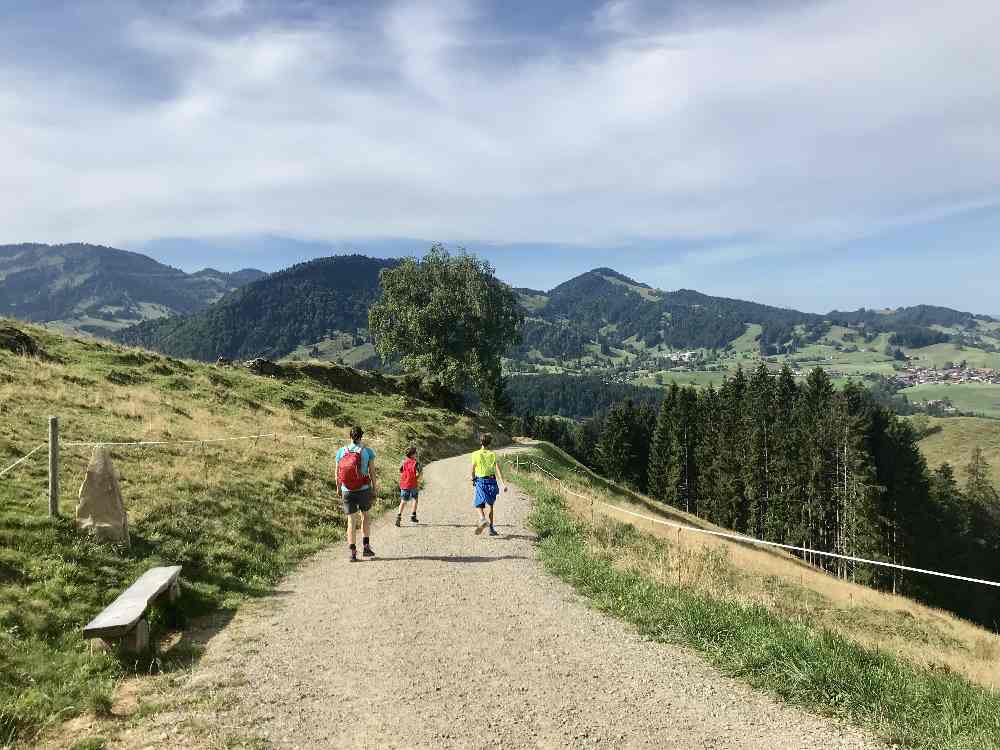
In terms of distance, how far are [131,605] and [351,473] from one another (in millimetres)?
5089

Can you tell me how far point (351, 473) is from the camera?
12742 mm

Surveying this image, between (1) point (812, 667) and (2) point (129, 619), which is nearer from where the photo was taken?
(1) point (812, 667)

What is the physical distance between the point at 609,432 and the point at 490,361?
1607 inches

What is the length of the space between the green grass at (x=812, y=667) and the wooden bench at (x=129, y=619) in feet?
22.3

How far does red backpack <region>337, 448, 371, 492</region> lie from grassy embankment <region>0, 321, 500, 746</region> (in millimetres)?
2138

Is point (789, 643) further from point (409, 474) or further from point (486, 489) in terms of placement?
point (409, 474)

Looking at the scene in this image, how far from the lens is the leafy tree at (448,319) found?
5975 cm

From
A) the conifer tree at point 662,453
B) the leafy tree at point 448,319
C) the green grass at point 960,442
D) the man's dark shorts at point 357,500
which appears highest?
the leafy tree at point 448,319

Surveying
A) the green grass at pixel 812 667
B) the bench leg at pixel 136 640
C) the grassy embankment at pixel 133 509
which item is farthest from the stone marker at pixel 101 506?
the green grass at pixel 812 667

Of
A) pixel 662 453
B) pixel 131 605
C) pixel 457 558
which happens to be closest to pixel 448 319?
pixel 662 453

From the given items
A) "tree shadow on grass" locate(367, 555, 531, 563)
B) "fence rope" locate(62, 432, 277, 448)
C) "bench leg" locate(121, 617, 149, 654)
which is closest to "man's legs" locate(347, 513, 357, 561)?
"tree shadow on grass" locate(367, 555, 531, 563)

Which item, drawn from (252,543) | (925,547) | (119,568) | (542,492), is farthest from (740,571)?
(925,547)

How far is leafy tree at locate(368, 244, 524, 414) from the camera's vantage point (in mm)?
59750

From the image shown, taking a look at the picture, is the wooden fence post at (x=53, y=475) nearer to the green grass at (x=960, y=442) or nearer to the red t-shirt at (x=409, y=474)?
the red t-shirt at (x=409, y=474)
